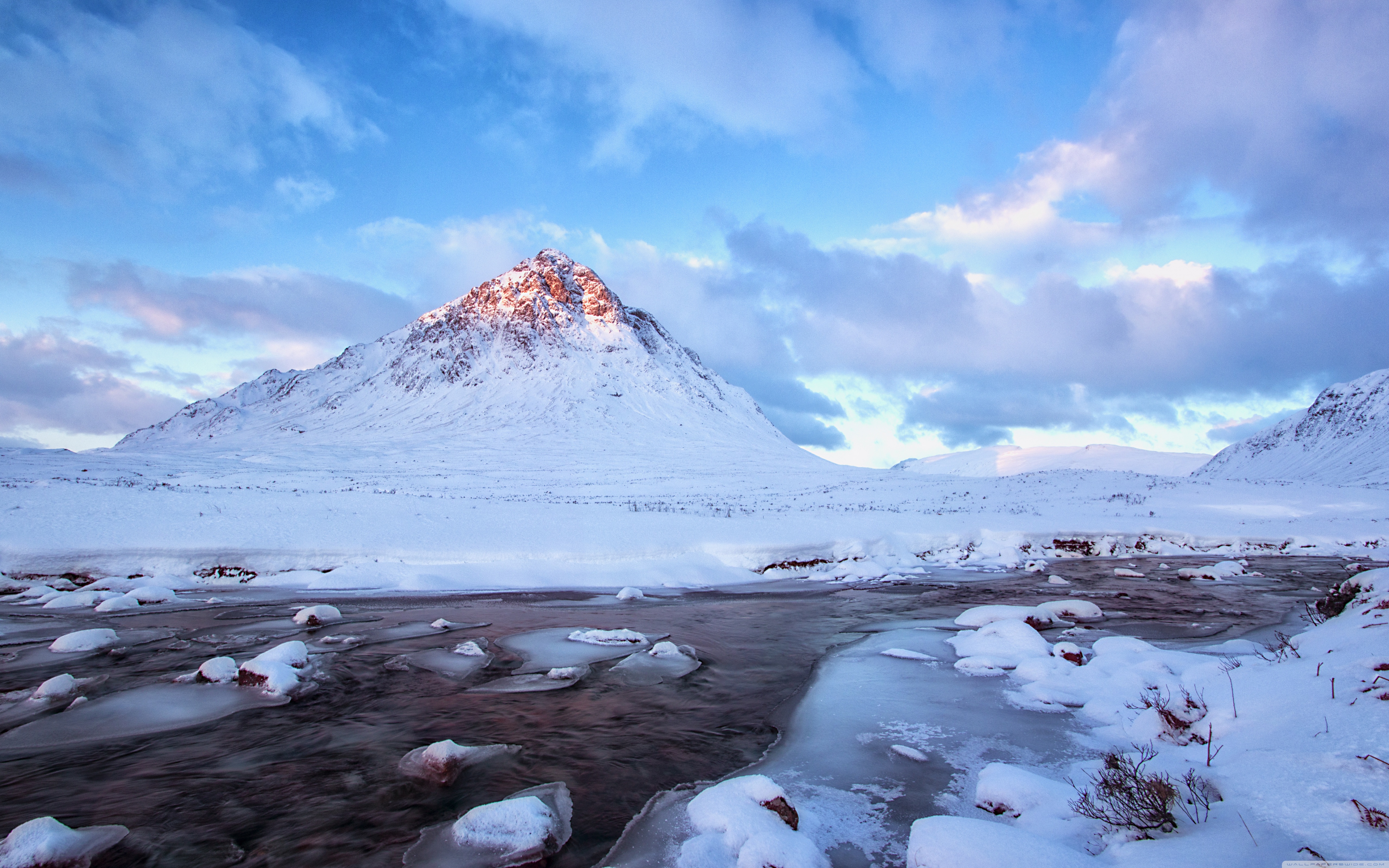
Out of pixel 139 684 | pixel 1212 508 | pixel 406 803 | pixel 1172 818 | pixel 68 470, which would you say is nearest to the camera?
pixel 1172 818

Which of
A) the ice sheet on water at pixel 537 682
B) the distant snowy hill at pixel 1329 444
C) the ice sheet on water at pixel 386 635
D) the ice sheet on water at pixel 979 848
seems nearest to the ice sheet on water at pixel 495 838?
the ice sheet on water at pixel 979 848

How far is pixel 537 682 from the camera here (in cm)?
698

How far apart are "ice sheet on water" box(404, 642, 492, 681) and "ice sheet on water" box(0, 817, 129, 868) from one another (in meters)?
3.79

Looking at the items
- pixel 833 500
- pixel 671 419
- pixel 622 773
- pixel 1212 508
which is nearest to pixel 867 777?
pixel 622 773

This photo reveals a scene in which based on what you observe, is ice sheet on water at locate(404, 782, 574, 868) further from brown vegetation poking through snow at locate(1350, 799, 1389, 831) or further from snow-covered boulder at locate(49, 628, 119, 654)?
snow-covered boulder at locate(49, 628, 119, 654)

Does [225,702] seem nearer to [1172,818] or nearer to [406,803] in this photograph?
[406,803]

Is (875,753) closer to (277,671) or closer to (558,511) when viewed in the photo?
(277,671)

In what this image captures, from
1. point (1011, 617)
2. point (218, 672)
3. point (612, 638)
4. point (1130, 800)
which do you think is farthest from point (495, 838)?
point (1011, 617)

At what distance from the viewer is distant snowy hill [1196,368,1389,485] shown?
8612cm

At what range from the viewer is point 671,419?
8819cm

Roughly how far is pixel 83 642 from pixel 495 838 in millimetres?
8067

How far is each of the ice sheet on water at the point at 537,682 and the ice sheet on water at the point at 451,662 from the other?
1.60 ft

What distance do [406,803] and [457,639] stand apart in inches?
211

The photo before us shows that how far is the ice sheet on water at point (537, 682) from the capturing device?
263 inches
